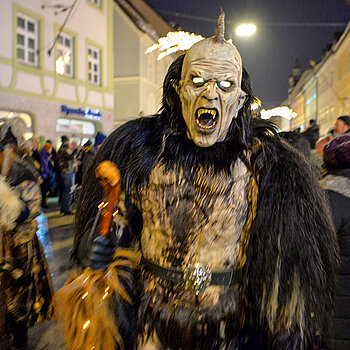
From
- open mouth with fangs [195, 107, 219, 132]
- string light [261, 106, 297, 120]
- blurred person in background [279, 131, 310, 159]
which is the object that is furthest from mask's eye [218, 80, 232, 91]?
blurred person in background [279, 131, 310, 159]

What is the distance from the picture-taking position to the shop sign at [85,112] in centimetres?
1495

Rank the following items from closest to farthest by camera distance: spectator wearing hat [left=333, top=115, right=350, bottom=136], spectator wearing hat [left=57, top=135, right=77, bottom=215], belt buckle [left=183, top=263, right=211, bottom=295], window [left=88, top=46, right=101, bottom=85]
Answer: belt buckle [left=183, top=263, right=211, bottom=295]
spectator wearing hat [left=333, top=115, right=350, bottom=136]
spectator wearing hat [left=57, top=135, right=77, bottom=215]
window [left=88, top=46, right=101, bottom=85]

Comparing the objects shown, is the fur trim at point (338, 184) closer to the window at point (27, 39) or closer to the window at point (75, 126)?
the window at point (27, 39)

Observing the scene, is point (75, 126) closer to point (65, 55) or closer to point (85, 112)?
point (85, 112)

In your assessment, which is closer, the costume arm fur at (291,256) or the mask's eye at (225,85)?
the costume arm fur at (291,256)

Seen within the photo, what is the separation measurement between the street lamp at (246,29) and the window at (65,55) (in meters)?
7.80

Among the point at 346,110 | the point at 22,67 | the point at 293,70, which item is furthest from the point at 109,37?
the point at 293,70

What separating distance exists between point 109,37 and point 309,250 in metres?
18.2

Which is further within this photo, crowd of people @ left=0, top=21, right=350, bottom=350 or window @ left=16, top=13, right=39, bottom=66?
window @ left=16, top=13, right=39, bottom=66

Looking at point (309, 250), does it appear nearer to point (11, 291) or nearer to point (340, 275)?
point (340, 275)

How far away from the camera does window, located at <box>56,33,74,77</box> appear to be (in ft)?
46.9

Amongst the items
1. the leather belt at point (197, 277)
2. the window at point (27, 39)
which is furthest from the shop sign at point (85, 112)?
the leather belt at point (197, 277)

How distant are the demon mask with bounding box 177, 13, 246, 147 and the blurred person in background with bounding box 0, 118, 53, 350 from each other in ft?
5.84

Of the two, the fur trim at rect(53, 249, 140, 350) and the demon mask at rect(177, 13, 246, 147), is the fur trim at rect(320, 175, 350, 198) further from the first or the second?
the fur trim at rect(53, 249, 140, 350)
